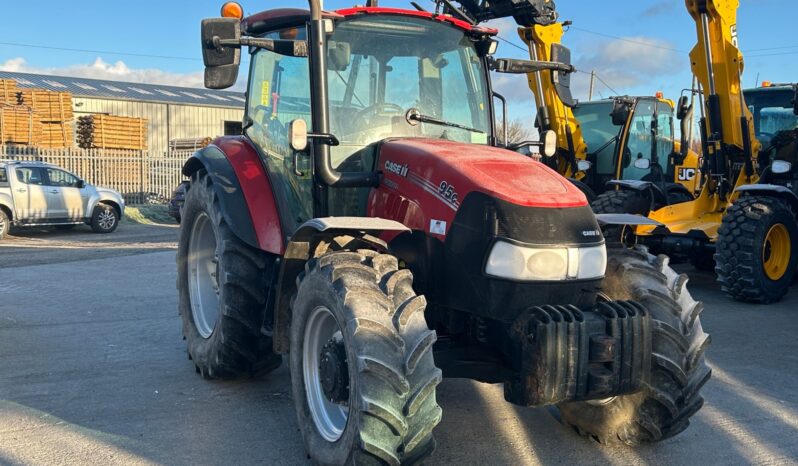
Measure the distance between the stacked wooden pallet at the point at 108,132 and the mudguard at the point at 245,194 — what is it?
19925 millimetres

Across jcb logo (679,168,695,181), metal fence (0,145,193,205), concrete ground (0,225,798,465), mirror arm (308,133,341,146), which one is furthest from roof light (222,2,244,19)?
metal fence (0,145,193,205)

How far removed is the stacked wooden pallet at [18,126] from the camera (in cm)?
2153

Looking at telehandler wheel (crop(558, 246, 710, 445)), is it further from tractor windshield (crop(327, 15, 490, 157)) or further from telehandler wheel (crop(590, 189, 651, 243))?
telehandler wheel (crop(590, 189, 651, 243))

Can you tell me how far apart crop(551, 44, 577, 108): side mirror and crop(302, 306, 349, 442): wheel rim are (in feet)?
7.28

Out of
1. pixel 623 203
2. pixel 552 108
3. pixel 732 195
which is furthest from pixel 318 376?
pixel 552 108

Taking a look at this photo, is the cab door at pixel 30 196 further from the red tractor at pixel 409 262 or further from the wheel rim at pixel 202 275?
the red tractor at pixel 409 262

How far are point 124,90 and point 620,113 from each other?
31.8 meters

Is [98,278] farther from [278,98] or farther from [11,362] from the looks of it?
[278,98]

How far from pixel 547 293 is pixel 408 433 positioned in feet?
3.10

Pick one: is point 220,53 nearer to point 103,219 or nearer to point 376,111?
point 376,111

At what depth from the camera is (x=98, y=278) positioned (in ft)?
32.9

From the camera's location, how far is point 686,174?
11.7m

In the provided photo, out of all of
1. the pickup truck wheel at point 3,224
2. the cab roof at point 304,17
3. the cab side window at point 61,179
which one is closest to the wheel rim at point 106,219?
the cab side window at point 61,179

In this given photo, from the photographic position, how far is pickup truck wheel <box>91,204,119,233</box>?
17578 mm
